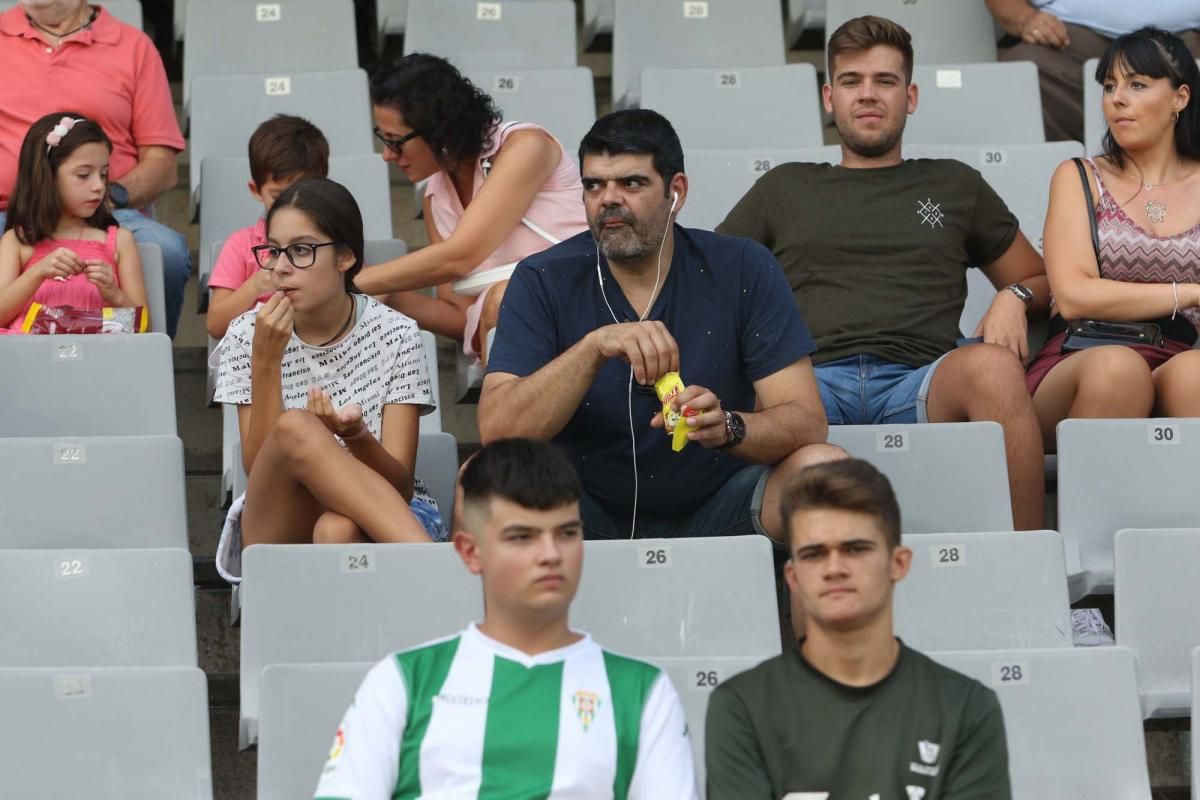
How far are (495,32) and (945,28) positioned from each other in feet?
4.17

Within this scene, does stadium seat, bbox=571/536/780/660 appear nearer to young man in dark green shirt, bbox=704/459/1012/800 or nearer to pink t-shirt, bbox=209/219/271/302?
young man in dark green shirt, bbox=704/459/1012/800

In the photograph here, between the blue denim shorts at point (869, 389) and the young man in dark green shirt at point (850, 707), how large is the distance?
141cm

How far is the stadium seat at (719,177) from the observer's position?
174 inches

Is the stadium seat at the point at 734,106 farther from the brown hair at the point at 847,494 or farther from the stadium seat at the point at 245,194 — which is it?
the brown hair at the point at 847,494

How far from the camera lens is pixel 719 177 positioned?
14.6 feet

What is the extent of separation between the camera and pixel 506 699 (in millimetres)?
2303

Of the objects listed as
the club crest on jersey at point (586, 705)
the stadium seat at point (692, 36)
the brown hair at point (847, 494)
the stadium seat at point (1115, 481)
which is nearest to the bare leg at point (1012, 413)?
the stadium seat at point (1115, 481)

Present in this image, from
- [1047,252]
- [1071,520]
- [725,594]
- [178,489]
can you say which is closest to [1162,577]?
[1071,520]

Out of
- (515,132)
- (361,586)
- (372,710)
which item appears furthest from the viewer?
(515,132)

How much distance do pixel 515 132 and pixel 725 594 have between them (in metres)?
1.61

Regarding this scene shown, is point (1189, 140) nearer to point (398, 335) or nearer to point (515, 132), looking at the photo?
point (515, 132)

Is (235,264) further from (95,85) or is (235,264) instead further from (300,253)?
(95,85)

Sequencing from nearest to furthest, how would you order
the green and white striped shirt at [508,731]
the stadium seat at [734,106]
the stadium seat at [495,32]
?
the green and white striped shirt at [508,731] < the stadium seat at [734,106] < the stadium seat at [495,32]

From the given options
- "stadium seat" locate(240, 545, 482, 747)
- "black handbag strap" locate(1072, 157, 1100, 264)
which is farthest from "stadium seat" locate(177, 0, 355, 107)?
"stadium seat" locate(240, 545, 482, 747)
